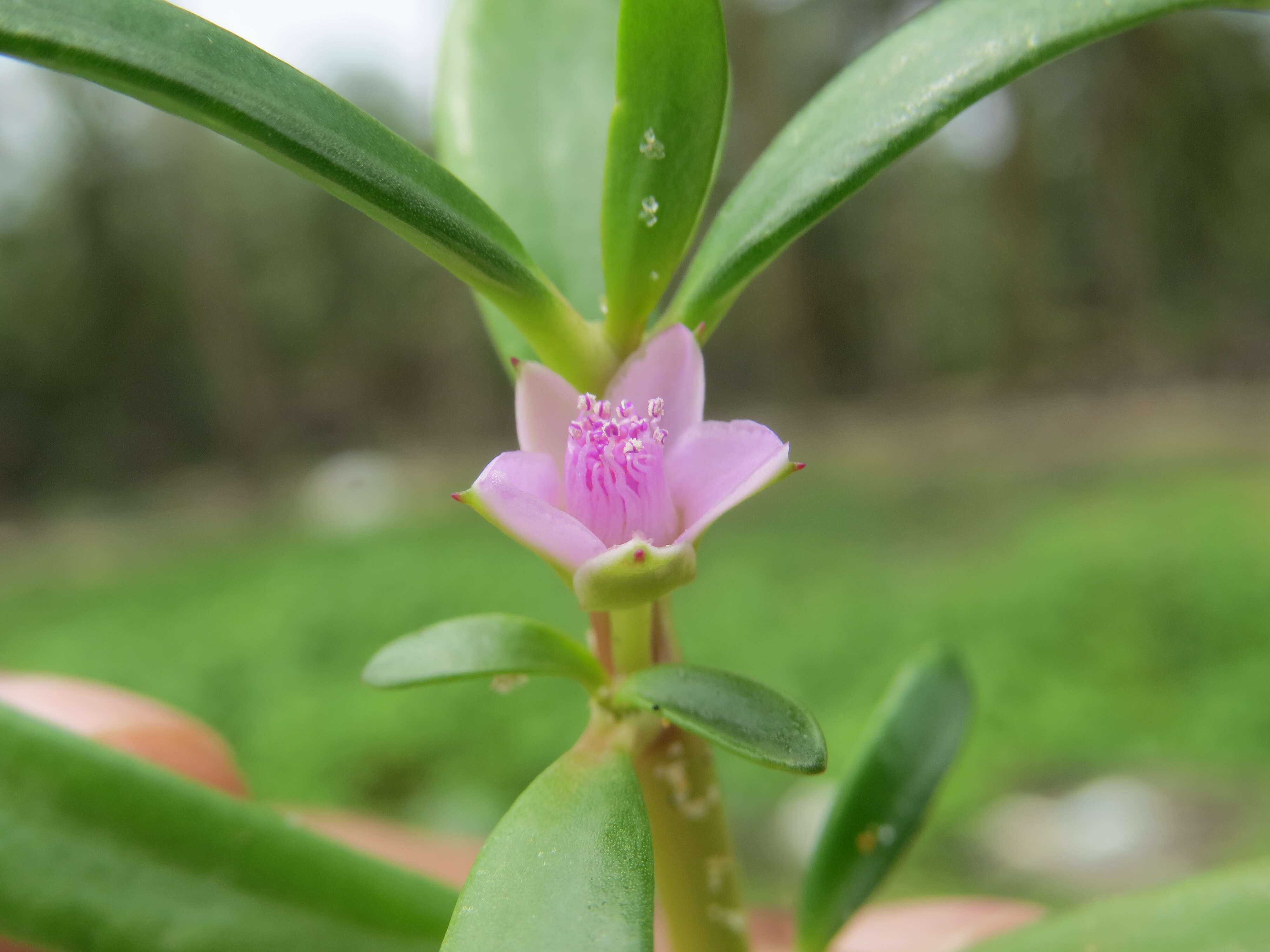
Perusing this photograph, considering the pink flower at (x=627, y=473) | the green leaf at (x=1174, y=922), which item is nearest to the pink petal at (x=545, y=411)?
the pink flower at (x=627, y=473)

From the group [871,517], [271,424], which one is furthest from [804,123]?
[271,424]

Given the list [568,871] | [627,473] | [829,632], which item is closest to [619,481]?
[627,473]

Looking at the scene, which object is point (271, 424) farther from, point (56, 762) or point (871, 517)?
point (56, 762)

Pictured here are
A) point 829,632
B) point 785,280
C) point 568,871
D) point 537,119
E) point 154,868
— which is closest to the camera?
point 568,871

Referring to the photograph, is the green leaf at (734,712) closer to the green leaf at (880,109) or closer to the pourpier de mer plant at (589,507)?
the pourpier de mer plant at (589,507)

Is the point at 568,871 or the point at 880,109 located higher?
the point at 880,109

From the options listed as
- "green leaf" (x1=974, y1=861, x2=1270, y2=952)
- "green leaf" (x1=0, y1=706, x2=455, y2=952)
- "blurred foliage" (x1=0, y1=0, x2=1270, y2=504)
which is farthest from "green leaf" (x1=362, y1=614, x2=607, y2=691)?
"blurred foliage" (x1=0, y1=0, x2=1270, y2=504)

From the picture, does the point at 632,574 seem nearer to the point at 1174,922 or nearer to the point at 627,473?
the point at 627,473
